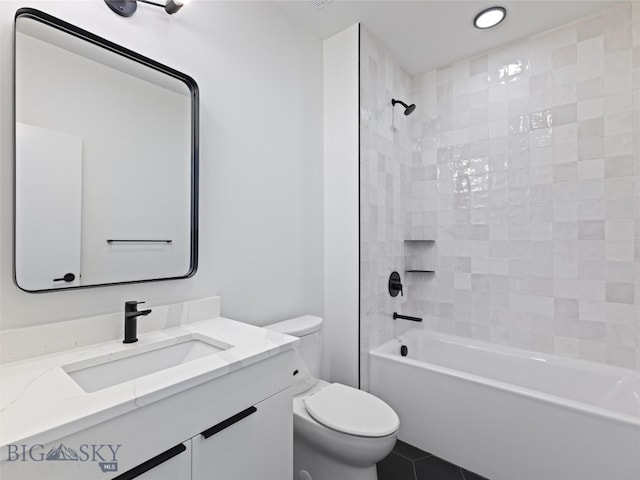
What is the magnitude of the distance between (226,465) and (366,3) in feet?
7.57

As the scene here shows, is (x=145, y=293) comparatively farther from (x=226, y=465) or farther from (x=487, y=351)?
(x=487, y=351)

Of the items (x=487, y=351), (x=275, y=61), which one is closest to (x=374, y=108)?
(x=275, y=61)

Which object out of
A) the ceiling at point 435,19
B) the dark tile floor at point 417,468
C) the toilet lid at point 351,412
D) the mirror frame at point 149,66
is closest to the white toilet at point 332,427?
the toilet lid at point 351,412

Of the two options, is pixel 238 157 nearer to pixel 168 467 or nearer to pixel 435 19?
pixel 168 467

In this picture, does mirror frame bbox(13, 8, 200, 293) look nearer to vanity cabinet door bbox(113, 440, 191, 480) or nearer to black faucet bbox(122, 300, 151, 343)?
black faucet bbox(122, 300, 151, 343)

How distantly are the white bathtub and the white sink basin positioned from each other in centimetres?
123

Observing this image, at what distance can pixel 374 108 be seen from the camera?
2193 mm

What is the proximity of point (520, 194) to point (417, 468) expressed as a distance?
71.8 inches

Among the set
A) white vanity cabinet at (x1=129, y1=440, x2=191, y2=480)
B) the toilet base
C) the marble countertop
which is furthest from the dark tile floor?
white vanity cabinet at (x1=129, y1=440, x2=191, y2=480)

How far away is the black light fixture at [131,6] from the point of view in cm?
119

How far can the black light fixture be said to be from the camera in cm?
119

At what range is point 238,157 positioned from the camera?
1.64 meters

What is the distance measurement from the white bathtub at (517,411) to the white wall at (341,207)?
252mm

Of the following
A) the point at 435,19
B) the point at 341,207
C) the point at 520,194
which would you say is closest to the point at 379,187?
the point at 341,207
